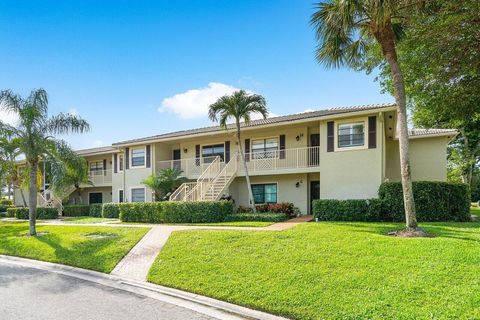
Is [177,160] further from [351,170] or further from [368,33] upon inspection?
[368,33]

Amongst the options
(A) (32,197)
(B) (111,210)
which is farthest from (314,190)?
(A) (32,197)

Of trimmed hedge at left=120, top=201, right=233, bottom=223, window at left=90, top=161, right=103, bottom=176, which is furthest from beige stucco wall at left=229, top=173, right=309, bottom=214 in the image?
window at left=90, top=161, right=103, bottom=176

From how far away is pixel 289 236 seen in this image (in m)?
11.0

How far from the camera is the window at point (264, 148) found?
70.2 ft

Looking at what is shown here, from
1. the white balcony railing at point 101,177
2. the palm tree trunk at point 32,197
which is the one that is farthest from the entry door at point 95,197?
the palm tree trunk at point 32,197

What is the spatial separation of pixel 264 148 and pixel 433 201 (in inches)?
406

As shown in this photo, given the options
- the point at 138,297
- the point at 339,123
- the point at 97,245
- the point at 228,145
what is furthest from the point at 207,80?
the point at 138,297

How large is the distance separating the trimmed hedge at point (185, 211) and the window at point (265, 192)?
14.4 feet

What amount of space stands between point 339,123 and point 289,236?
8694 mm

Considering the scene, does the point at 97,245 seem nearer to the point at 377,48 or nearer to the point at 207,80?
the point at 207,80

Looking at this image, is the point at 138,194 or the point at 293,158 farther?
the point at 138,194

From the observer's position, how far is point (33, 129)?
1555 cm

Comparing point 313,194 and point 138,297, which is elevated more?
point 313,194

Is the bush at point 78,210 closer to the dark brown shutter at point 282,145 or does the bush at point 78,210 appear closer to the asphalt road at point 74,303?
the dark brown shutter at point 282,145
